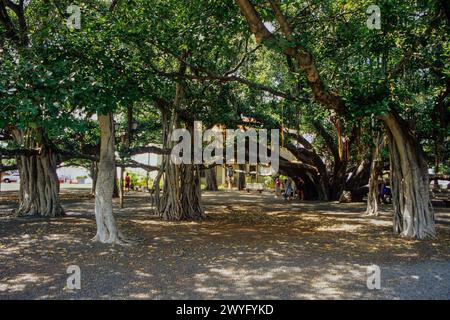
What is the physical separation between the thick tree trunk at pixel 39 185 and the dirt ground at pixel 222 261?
139 cm

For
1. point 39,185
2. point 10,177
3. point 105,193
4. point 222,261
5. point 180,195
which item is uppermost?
point 10,177

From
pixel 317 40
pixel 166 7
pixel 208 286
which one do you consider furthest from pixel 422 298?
pixel 166 7

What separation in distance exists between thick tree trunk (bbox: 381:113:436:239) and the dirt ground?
0.44 metres

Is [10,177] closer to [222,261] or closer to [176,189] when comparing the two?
[176,189]

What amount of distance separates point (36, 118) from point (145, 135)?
1181 cm

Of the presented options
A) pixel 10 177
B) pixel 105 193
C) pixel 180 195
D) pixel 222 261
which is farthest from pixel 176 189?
pixel 10 177

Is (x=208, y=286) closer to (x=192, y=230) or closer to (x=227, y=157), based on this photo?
(x=192, y=230)

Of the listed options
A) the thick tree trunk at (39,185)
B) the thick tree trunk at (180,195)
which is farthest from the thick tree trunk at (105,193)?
the thick tree trunk at (39,185)

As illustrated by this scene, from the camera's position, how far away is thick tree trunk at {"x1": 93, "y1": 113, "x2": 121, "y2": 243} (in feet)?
24.8

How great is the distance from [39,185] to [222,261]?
25.3 ft

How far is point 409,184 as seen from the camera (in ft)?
28.5

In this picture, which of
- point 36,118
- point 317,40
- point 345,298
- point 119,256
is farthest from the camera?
point 317,40

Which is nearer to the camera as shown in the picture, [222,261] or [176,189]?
[222,261]

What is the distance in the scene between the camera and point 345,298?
14.4 feet
